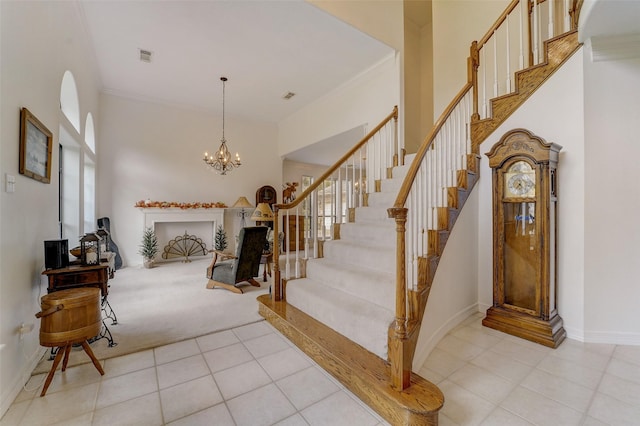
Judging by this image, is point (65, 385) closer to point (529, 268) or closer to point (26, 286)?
point (26, 286)

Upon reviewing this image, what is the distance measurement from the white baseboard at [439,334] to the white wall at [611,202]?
38.7 inches

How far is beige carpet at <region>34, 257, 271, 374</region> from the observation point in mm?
2654

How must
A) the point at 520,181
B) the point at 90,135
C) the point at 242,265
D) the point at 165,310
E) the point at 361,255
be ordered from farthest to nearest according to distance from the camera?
the point at 90,135 < the point at 242,265 < the point at 165,310 < the point at 361,255 < the point at 520,181

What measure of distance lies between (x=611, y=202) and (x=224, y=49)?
5295 mm

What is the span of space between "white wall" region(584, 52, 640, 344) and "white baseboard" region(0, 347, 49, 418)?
15.1ft

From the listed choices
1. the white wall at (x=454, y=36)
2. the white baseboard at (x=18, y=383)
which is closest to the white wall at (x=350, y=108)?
the white wall at (x=454, y=36)

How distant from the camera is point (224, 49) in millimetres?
4418

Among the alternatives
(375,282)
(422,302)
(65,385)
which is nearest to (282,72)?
(375,282)

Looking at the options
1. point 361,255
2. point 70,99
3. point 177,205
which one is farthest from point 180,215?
point 361,255

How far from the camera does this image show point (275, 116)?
7.55 m

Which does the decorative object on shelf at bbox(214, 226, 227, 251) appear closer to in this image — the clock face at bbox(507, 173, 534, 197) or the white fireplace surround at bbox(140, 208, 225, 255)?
the white fireplace surround at bbox(140, 208, 225, 255)

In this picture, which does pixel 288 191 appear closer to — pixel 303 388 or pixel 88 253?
pixel 88 253

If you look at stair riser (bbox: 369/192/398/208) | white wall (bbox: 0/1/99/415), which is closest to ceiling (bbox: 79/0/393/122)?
white wall (bbox: 0/1/99/415)

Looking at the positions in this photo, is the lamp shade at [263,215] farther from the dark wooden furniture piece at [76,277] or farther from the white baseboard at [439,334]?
the white baseboard at [439,334]
